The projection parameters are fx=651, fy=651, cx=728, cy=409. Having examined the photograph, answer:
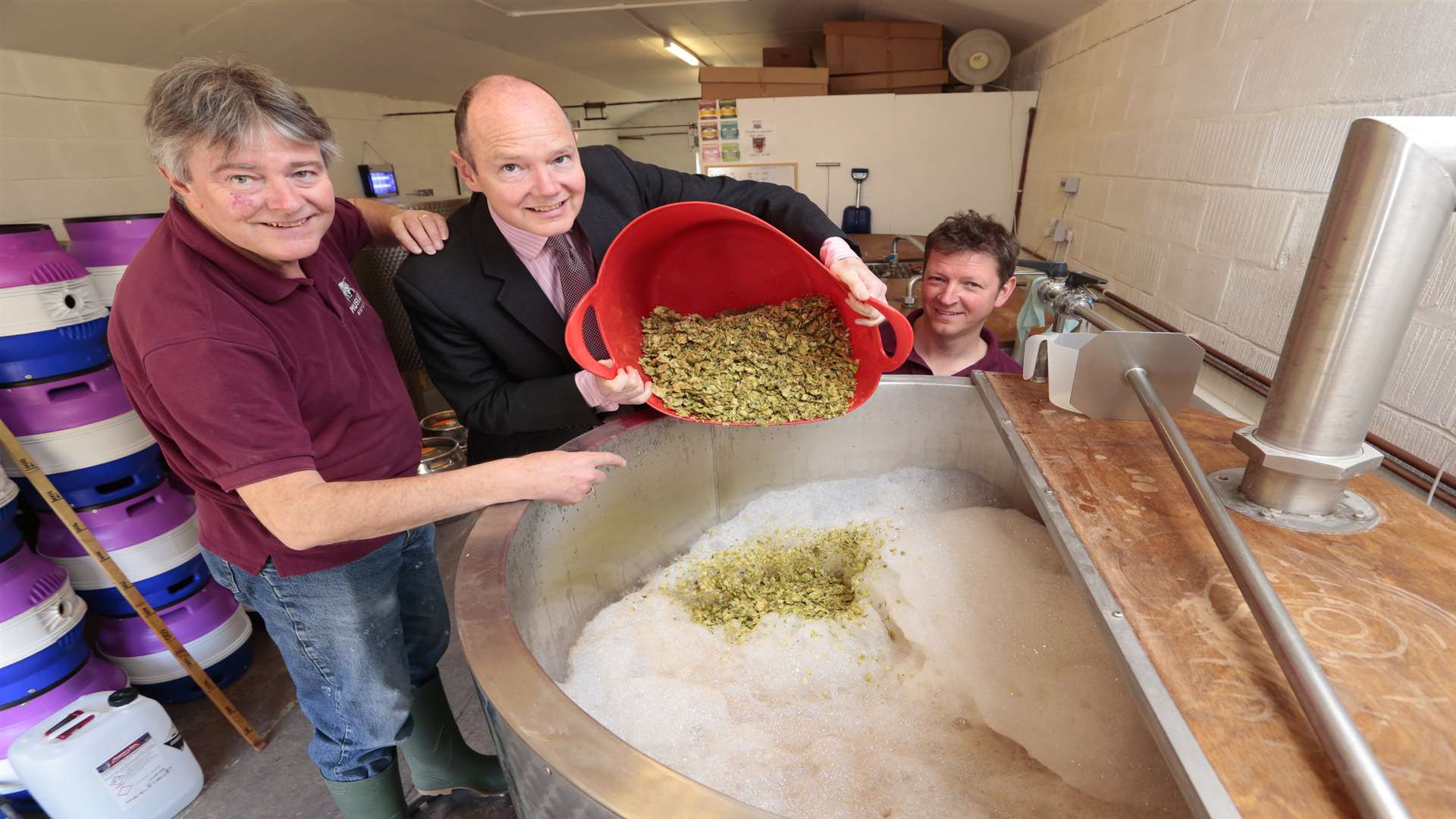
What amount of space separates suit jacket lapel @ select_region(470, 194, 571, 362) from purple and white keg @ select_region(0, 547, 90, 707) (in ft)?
3.94

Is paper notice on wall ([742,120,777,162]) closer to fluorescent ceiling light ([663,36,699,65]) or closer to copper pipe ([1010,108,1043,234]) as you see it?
copper pipe ([1010,108,1043,234])

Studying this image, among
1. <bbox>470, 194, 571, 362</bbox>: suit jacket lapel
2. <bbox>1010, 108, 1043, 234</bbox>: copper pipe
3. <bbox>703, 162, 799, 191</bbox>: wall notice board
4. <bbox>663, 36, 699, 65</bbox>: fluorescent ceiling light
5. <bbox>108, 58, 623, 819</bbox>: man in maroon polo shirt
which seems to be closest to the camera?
<bbox>108, 58, 623, 819</bbox>: man in maroon polo shirt

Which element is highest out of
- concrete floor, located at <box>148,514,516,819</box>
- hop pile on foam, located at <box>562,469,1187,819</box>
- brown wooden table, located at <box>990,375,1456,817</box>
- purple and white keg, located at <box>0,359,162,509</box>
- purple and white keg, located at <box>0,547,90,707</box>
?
brown wooden table, located at <box>990,375,1456,817</box>

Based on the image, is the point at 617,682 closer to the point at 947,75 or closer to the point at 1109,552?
the point at 1109,552

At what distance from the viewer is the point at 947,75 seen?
3.71m

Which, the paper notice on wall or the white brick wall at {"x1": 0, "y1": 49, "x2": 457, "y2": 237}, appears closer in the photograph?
the white brick wall at {"x1": 0, "y1": 49, "x2": 457, "y2": 237}

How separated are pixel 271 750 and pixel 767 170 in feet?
11.1

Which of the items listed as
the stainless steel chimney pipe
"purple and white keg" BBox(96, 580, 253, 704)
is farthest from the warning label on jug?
the stainless steel chimney pipe

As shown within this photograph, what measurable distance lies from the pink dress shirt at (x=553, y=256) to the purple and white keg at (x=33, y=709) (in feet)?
4.51

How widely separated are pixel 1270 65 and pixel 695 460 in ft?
5.46

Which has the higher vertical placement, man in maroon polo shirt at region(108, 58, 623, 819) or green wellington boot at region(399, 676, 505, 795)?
man in maroon polo shirt at region(108, 58, 623, 819)

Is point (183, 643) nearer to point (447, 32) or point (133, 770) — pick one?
point (133, 770)

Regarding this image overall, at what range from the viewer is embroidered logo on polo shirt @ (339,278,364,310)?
1.03 m

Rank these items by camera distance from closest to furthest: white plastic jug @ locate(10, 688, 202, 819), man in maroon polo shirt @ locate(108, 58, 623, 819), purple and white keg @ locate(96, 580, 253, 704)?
man in maroon polo shirt @ locate(108, 58, 623, 819) → white plastic jug @ locate(10, 688, 202, 819) → purple and white keg @ locate(96, 580, 253, 704)
